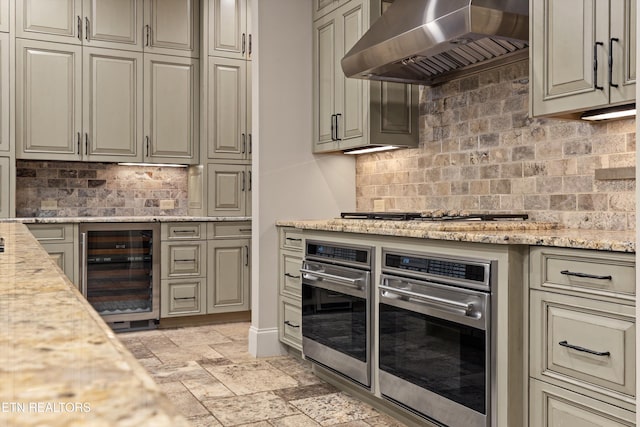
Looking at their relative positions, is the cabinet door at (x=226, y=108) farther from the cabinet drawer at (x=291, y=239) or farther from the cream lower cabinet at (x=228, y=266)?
the cabinet drawer at (x=291, y=239)

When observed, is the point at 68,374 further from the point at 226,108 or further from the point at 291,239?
the point at 226,108

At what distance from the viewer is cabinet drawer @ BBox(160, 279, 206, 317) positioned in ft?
16.4

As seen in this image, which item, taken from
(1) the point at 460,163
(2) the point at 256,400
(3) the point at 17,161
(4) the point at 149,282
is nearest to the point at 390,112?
(1) the point at 460,163

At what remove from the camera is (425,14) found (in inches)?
111

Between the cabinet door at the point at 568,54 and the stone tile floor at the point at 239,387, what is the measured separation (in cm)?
158

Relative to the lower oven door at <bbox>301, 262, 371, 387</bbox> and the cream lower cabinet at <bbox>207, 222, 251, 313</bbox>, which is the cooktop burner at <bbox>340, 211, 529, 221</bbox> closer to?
the lower oven door at <bbox>301, 262, 371, 387</bbox>

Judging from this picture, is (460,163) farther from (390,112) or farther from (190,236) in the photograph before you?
(190,236)

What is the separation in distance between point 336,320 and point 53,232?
253 centimetres

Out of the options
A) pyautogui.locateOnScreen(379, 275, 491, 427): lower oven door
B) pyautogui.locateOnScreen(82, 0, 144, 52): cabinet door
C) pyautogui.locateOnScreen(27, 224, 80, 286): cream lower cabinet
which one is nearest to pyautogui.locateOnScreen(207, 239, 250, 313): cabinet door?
pyautogui.locateOnScreen(27, 224, 80, 286): cream lower cabinet

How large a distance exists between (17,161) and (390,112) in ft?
10.5

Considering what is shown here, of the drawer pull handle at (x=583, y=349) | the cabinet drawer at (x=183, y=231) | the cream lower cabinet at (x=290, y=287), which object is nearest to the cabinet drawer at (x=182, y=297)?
the cabinet drawer at (x=183, y=231)

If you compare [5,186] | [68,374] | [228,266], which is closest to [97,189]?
[5,186]

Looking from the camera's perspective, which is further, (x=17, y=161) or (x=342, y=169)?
(x=17, y=161)

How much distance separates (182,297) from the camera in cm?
504
